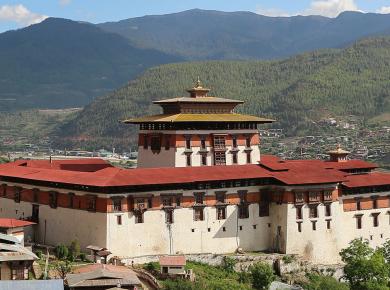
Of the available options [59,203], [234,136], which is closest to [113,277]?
[59,203]

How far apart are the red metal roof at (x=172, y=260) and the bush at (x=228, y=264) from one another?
5.64 m

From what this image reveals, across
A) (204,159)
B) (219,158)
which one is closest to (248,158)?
(219,158)

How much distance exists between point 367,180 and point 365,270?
15.3 m

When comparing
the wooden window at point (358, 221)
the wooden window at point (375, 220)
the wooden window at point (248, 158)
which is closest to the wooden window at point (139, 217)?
the wooden window at point (248, 158)

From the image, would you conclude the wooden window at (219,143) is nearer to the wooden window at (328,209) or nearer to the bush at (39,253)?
the wooden window at (328,209)

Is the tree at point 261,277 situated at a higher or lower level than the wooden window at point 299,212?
lower

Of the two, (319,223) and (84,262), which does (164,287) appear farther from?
(319,223)

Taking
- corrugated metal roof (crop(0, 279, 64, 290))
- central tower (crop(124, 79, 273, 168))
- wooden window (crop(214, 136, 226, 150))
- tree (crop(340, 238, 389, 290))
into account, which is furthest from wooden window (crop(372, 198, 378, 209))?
corrugated metal roof (crop(0, 279, 64, 290))

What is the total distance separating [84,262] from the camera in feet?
235

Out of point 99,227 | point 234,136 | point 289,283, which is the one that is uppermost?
point 234,136

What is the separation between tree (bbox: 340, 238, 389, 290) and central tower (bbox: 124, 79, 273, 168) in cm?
1520

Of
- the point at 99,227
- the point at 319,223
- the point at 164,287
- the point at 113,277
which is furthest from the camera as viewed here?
the point at 319,223

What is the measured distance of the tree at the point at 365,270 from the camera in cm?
7831

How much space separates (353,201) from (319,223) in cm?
670
